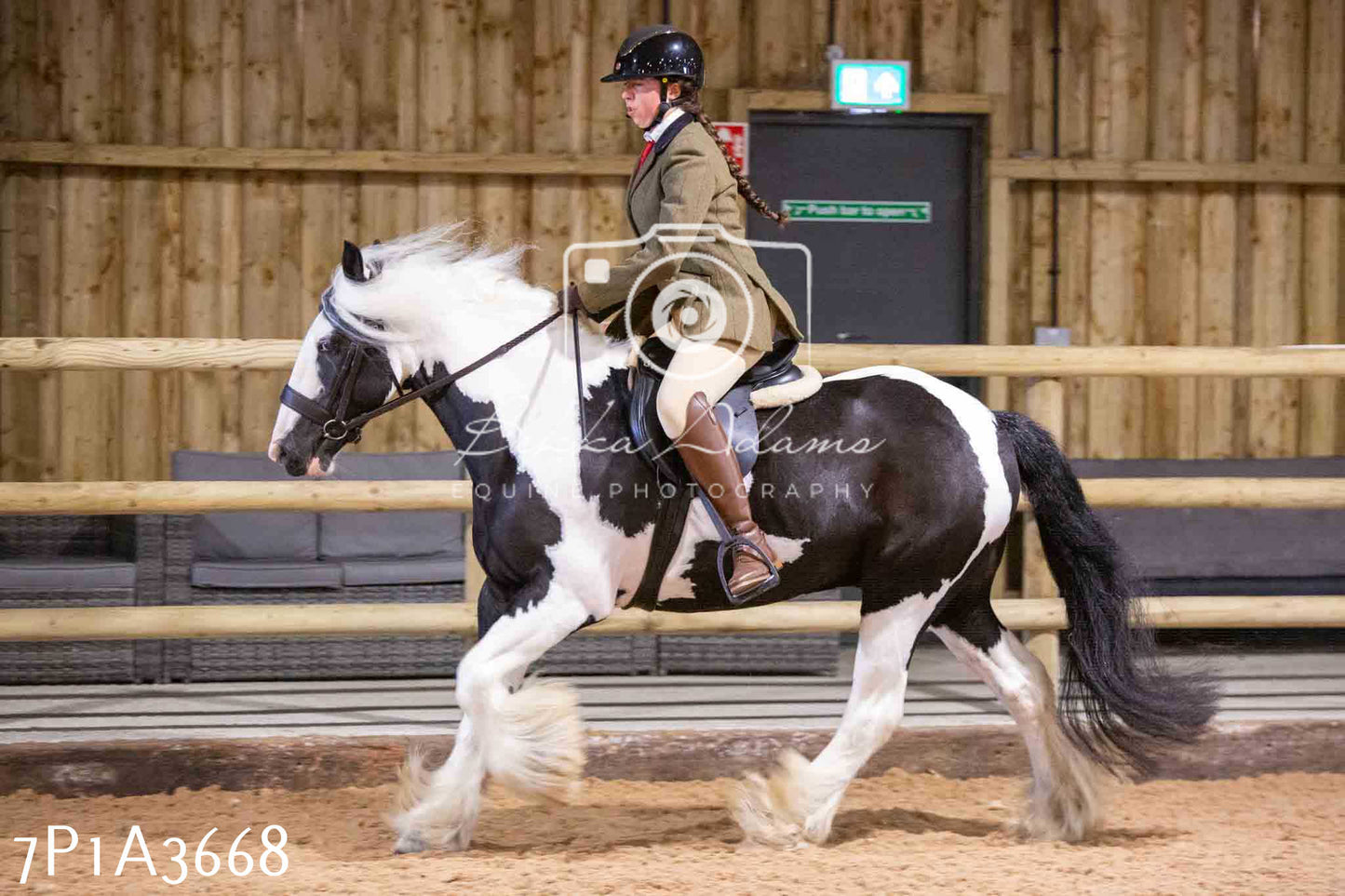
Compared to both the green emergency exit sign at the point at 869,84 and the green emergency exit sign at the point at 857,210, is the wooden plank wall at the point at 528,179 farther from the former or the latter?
the green emergency exit sign at the point at 857,210

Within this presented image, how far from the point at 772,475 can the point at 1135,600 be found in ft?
3.68

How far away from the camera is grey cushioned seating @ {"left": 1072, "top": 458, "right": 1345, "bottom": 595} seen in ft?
22.1

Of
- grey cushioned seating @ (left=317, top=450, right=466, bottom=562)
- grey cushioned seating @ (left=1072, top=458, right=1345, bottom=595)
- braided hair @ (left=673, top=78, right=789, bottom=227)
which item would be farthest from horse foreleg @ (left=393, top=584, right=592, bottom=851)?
grey cushioned seating @ (left=1072, top=458, right=1345, bottom=595)

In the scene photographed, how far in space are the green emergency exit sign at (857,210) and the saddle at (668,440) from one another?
3525 millimetres

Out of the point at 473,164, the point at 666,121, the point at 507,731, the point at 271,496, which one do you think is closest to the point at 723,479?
the point at 507,731

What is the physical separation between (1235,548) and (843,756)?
3.51 meters

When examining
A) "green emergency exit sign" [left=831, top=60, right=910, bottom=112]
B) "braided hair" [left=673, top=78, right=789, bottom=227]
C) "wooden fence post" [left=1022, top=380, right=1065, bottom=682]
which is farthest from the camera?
"green emergency exit sign" [left=831, top=60, right=910, bottom=112]

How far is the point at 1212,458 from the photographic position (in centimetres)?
741

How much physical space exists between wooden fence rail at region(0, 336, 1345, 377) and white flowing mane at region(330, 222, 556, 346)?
0.77 metres

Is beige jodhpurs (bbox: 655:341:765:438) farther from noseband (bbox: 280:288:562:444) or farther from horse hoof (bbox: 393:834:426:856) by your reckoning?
horse hoof (bbox: 393:834:426:856)

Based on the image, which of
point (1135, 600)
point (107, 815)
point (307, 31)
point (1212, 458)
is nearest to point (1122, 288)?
point (1212, 458)

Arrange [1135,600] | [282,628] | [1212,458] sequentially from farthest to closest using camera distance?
[1212,458] < [282,628] < [1135,600]

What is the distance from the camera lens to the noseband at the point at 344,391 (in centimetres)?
383

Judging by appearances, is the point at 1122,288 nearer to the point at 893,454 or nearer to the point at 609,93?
the point at 609,93
